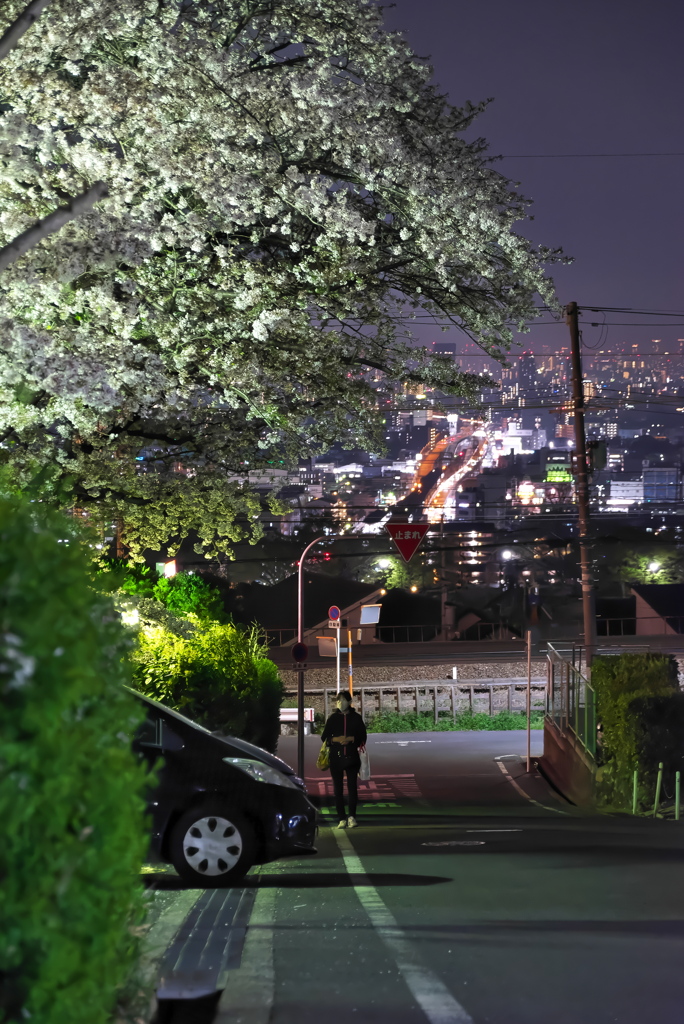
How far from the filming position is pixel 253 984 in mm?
5180

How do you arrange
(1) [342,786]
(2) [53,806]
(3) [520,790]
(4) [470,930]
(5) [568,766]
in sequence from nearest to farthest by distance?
(2) [53,806] < (4) [470,930] < (1) [342,786] < (5) [568,766] < (3) [520,790]

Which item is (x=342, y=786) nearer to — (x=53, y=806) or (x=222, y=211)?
(x=222, y=211)

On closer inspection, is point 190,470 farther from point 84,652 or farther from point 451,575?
point 451,575

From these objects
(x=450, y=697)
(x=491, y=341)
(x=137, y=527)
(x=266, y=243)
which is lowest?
(x=450, y=697)

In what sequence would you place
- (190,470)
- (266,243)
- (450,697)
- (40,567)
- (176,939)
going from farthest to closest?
(450,697)
(190,470)
(266,243)
(176,939)
(40,567)

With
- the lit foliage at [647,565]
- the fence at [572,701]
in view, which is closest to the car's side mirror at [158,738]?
the fence at [572,701]

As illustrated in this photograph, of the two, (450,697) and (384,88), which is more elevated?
(384,88)

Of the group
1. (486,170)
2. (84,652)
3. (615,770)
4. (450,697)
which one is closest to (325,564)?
(450,697)

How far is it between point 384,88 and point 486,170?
131 cm

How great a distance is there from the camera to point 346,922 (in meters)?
6.65

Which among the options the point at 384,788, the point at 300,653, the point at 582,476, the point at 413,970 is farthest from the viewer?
the point at 582,476

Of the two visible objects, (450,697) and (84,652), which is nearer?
(84,652)

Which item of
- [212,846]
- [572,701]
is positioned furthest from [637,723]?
[212,846]

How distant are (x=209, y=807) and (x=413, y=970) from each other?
2918 millimetres
